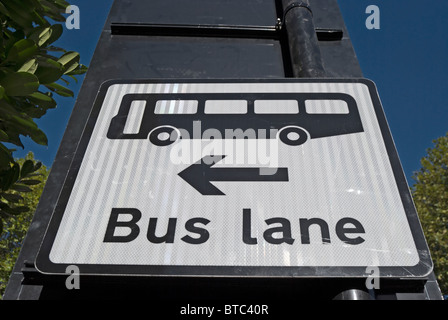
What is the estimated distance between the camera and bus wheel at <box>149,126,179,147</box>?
1.30 meters

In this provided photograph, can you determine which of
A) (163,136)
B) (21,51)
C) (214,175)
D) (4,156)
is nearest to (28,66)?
(21,51)

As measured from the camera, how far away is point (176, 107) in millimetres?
1425

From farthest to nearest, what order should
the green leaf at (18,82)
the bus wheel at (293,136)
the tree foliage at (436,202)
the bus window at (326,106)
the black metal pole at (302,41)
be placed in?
the tree foliage at (436,202) → the green leaf at (18,82) → the black metal pole at (302,41) → the bus window at (326,106) → the bus wheel at (293,136)

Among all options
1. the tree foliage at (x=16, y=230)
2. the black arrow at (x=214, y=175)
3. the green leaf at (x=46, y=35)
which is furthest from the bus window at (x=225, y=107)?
the tree foliage at (x=16, y=230)

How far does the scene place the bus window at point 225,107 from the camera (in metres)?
1.41

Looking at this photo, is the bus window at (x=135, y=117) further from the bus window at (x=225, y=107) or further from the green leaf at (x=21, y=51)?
the green leaf at (x=21, y=51)

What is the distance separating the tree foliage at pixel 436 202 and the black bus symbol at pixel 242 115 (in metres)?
13.3

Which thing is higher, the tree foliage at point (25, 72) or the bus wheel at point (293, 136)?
the tree foliage at point (25, 72)

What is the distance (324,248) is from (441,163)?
1554cm

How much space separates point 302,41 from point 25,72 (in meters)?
1.28

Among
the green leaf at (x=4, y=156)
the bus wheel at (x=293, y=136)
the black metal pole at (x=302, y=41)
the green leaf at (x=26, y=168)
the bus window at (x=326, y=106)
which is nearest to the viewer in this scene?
the bus wheel at (x=293, y=136)

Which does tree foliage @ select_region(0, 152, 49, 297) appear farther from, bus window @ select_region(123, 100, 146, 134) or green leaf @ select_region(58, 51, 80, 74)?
bus window @ select_region(123, 100, 146, 134)

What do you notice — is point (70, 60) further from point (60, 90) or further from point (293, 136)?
point (293, 136)
